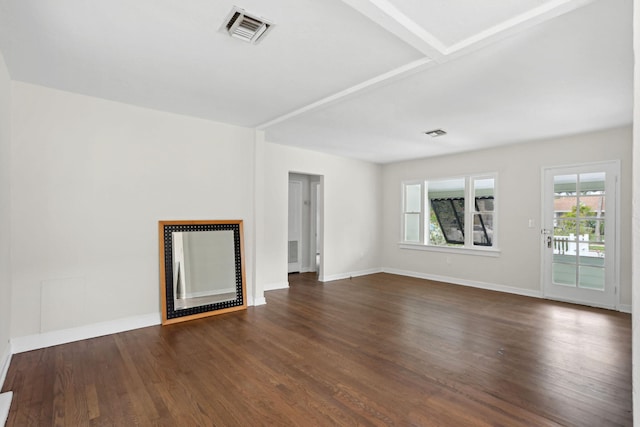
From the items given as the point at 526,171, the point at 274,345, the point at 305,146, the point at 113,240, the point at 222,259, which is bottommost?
the point at 274,345

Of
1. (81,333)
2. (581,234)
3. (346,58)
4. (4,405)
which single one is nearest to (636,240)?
(346,58)

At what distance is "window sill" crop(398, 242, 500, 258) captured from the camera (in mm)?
5840

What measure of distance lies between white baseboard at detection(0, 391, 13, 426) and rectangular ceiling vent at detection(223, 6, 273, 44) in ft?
9.53

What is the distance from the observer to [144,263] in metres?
3.82

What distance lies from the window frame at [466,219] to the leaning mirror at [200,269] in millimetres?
4079

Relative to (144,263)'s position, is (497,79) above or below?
above

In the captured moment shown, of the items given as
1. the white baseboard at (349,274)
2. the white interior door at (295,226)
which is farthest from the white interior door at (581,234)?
the white interior door at (295,226)

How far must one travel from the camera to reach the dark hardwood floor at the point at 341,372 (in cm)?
212

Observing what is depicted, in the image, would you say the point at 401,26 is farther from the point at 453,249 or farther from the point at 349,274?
the point at 349,274

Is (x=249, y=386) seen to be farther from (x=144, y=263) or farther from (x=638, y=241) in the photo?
(x=638, y=241)

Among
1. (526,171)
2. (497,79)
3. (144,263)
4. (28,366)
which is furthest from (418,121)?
(28,366)

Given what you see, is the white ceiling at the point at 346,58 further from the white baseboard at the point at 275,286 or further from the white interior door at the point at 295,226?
the white interior door at the point at 295,226

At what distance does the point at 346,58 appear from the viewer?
261cm

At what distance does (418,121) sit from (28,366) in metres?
4.85
